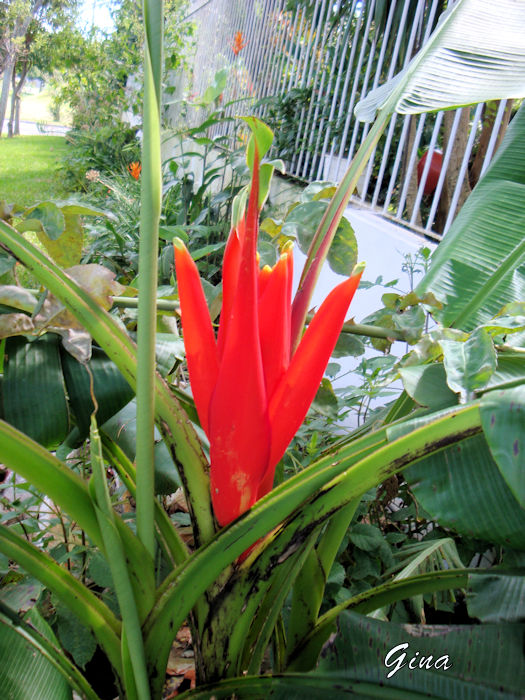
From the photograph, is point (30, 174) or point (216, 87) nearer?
point (216, 87)

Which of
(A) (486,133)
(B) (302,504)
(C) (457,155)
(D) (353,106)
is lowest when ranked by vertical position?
(B) (302,504)

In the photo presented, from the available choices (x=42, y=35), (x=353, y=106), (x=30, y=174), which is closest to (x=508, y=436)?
(x=353, y=106)

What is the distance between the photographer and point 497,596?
53 centimetres

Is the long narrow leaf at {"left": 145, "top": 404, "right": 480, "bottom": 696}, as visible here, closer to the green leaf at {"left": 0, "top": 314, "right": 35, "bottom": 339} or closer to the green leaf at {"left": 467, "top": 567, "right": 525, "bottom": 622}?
the green leaf at {"left": 467, "top": 567, "right": 525, "bottom": 622}

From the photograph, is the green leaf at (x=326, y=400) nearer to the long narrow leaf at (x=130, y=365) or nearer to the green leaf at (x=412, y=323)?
the green leaf at (x=412, y=323)

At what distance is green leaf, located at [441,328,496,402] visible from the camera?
0.48 m

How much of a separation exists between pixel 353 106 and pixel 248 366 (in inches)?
99.8

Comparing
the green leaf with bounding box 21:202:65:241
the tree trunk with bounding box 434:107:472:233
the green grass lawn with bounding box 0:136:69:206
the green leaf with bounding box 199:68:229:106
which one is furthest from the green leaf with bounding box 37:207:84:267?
the green grass lawn with bounding box 0:136:69:206

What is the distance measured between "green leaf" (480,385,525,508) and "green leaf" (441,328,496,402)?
75 mm

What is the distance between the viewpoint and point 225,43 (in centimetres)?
552

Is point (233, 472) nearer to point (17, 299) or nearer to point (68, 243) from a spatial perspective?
point (17, 299)

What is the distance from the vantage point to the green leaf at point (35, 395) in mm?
570

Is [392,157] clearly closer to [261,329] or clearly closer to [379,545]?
[379,545]

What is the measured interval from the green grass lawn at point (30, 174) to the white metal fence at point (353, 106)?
1900mm
